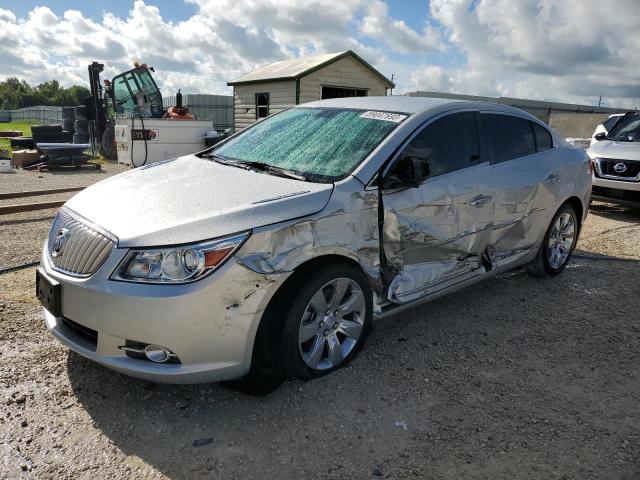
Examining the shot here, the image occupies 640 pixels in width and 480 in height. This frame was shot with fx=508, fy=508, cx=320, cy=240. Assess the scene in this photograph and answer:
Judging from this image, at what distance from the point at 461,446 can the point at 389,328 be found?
4.55 ft

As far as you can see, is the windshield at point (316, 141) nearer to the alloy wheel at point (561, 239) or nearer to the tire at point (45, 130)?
the alloy wheel at point (561, 239)

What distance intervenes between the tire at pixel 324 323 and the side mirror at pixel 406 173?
602 mm

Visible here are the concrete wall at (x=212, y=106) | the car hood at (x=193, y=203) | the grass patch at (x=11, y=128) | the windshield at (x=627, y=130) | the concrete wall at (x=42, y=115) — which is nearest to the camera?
the car hood at (x=193, y=203)

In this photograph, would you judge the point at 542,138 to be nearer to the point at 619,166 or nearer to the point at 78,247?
the point at 78,247

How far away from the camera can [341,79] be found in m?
17.8

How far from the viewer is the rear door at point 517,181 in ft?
13.3

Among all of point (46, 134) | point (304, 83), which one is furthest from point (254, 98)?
point (46, 134)

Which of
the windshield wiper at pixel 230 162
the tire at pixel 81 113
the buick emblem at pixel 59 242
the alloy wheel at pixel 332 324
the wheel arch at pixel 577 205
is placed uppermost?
the tire at pixel 81 113

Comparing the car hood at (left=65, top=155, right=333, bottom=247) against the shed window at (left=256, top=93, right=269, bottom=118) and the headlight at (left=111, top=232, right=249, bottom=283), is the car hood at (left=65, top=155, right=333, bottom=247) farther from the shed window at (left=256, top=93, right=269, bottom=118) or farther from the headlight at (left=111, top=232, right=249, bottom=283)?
the shed window at (left=256, top=93, right=269, bottom=118)

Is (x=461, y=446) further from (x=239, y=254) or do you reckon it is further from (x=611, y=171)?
(x=611, y=171)

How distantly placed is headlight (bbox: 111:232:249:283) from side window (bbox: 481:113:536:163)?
8.46 ft

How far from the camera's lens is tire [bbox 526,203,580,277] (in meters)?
4.87

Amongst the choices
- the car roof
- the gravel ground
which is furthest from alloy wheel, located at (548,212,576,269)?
the gravel ground

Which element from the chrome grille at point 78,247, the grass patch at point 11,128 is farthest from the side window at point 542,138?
the grass patch at point 11,128
